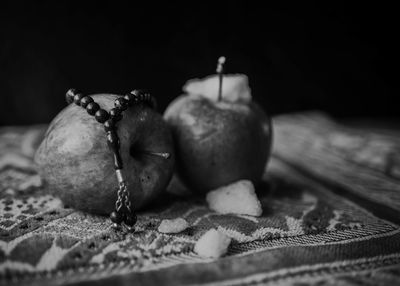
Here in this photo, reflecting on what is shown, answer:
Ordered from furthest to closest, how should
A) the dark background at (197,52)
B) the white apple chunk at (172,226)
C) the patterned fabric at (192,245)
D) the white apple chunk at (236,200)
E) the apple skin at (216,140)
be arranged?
the dark background at (197,52) < the apple skin at (216,140) < the white apple chunk at (236,200) < the white apple chunk at (172,226) < the patterned fabric at (192,245)

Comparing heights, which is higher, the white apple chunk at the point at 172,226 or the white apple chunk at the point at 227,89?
the white apple chunk at the point at 227,89

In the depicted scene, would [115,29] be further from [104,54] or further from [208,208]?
[208,208]

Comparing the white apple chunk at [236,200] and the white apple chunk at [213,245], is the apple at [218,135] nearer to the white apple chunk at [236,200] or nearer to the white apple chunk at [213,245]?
the white apple chunk at [236,200]

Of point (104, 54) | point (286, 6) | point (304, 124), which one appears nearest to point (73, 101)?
point (104, 54)

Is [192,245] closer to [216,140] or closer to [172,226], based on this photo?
[172,226]

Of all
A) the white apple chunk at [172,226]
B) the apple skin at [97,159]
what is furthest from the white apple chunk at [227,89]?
the white apple chunk at [172,226]

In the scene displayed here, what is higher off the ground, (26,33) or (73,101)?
(26,33)
